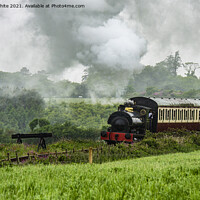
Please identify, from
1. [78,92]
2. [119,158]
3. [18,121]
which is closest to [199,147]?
[119,158]

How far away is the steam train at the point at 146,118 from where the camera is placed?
1717 centimetres

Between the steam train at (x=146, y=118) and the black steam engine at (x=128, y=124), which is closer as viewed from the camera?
the black steam engine at (x=128, y=124)

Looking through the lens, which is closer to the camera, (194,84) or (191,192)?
(191,192)

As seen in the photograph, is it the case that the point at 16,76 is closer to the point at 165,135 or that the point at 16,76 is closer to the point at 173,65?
the point at 165,135

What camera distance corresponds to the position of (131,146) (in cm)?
1555

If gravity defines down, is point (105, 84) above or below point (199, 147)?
above

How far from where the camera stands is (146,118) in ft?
59.6

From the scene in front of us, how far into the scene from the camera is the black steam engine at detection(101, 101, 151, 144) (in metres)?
17.0

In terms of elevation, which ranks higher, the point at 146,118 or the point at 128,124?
the point at 146,118

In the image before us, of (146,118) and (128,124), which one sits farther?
(146,118)

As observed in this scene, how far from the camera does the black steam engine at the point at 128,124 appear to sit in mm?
17031

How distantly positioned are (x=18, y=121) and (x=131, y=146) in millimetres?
17291

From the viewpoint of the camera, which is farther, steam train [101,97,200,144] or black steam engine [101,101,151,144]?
steam train [101,97,200,144]

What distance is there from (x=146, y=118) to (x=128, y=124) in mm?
1639
